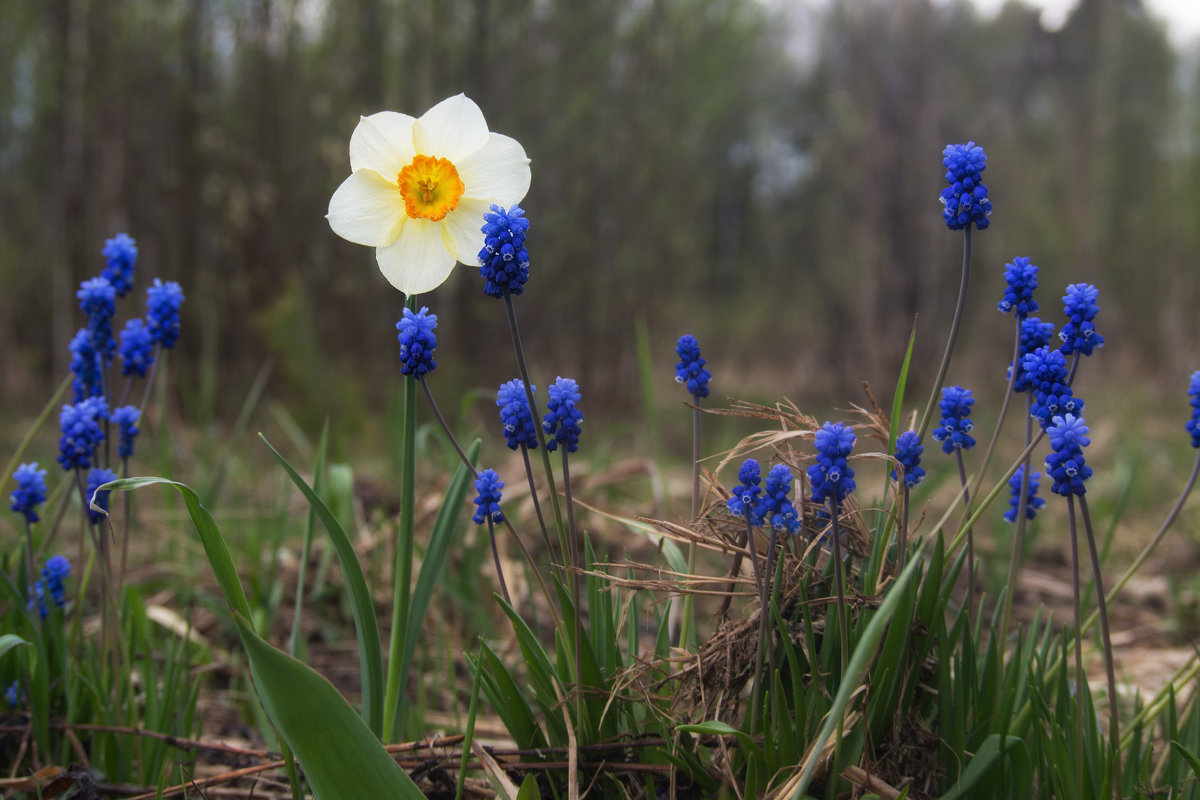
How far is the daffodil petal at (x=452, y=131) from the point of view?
112 cm

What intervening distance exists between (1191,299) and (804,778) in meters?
14.4

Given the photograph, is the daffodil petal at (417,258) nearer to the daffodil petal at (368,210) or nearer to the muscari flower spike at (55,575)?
the daffodil petal at (368,210)

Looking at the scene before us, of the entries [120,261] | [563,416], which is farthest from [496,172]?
[120,261]

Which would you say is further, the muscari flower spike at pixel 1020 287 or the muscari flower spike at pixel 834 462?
the muscari flower spike at pixel 1020 287

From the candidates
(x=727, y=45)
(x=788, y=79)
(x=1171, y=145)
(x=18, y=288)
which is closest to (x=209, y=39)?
(x=18, y=288)

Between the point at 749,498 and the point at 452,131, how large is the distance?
1.91ft

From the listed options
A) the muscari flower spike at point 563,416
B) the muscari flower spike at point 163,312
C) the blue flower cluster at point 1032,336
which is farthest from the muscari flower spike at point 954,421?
the muscari flower spike at point 163,312

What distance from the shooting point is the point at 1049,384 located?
104cm

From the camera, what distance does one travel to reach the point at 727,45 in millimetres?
10836

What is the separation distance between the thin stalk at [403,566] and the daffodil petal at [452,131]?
190mm

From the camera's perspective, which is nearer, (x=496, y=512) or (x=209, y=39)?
(x=496, y=512)

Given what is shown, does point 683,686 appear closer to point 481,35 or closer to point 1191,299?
point 481,35

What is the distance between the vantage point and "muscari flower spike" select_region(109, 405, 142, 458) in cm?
138

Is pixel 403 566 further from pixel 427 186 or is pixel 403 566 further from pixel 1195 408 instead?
pixel 1195 408
